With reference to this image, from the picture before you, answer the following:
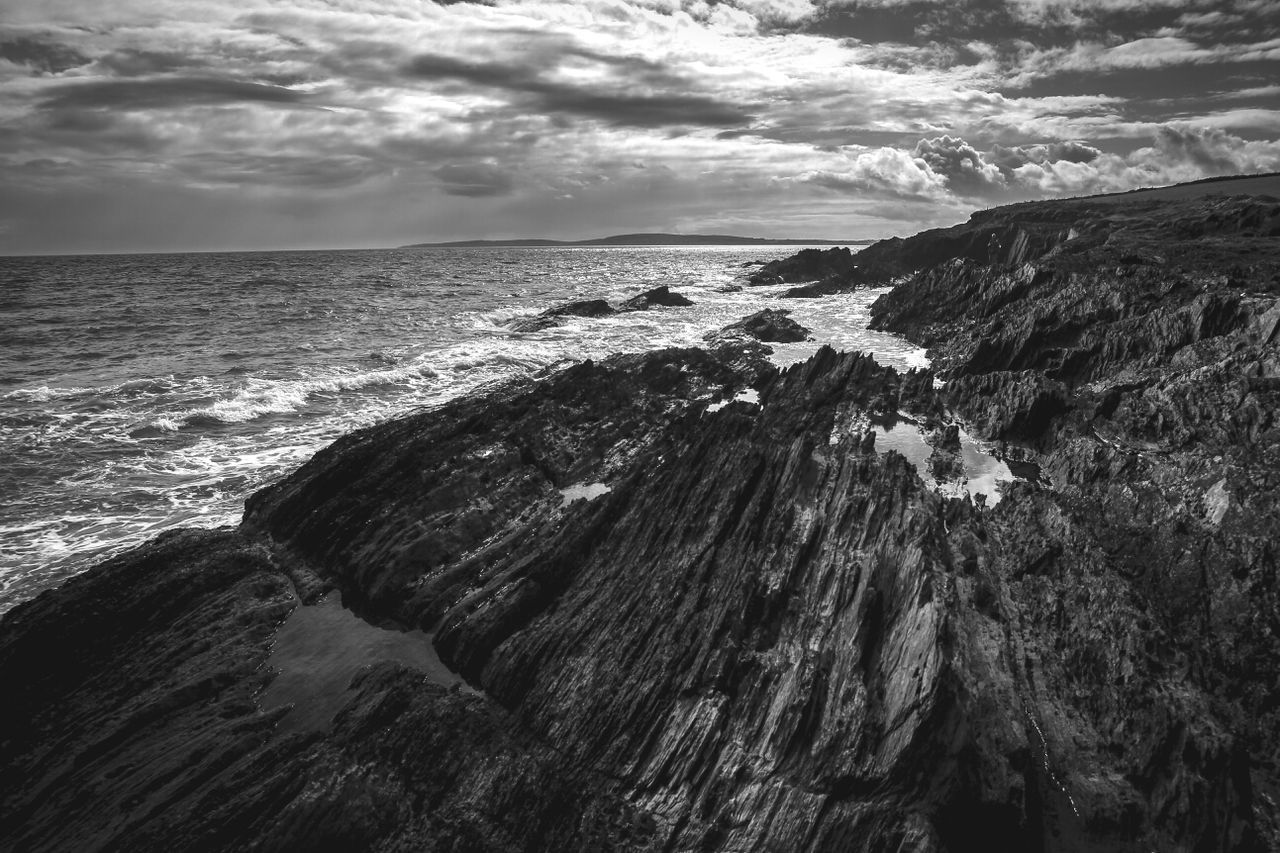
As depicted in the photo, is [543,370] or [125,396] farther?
[543,370]

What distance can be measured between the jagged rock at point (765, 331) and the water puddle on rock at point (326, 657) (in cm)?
3537

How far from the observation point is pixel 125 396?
36.0m

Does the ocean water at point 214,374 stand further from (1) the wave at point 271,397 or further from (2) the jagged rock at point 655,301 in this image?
(2) the jagged rock at point 655,301

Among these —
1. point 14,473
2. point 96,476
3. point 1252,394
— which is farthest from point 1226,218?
point 14,473

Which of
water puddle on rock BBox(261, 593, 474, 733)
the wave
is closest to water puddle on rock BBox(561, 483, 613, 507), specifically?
water puddle on rock BBox(261, 593, 474, 733)

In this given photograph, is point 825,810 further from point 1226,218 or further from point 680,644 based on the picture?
point 1226,218

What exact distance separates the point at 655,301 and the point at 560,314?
1269cm

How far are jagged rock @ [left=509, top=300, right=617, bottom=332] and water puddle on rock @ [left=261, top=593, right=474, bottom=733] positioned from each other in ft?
145

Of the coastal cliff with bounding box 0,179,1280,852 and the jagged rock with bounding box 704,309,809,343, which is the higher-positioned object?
the jagged rock with bounding box 704,309,809,343

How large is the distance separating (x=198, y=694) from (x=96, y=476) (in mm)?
17432

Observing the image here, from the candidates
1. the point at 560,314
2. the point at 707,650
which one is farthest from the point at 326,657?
the point at 560,314

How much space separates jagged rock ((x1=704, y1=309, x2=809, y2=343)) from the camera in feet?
155

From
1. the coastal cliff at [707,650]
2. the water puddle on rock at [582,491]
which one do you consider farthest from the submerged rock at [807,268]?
the water puddle on rock at [582,491]

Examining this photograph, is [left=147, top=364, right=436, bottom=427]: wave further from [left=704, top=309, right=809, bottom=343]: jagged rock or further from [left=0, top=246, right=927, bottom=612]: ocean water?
[left=704, top=309, right=809, bottom=343]: jagged rock
